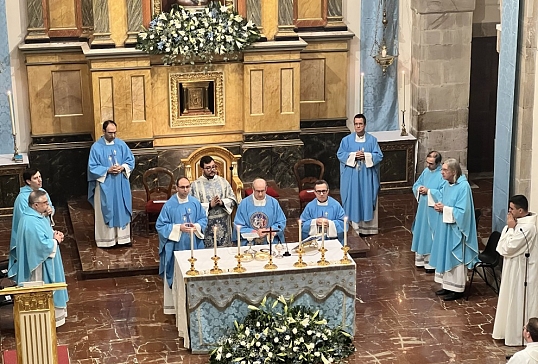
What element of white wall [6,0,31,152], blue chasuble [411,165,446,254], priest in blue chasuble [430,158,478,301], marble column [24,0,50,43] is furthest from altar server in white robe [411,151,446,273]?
white wall [6,0,31,152]

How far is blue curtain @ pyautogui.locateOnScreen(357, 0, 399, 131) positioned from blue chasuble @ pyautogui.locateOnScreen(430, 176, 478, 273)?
452 centimetres

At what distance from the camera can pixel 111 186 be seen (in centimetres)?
1484

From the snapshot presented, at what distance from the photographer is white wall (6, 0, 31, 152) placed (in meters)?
16.1

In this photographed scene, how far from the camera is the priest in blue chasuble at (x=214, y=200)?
44.2 ft

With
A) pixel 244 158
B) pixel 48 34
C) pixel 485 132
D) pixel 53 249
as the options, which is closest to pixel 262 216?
pixel 53 249

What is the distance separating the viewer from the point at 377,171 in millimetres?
15594

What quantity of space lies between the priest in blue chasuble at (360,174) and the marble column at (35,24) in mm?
4672

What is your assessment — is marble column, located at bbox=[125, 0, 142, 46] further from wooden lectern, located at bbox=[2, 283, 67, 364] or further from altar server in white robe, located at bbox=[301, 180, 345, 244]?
wooden lectern, located at bbox=[2, 283, 67, 364]

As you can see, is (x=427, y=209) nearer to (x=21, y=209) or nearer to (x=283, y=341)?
(x=283, y=341)

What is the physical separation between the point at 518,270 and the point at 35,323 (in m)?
5.16

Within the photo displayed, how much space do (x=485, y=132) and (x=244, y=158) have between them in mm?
4374

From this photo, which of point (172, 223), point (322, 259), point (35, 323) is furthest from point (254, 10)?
point (35, 323)

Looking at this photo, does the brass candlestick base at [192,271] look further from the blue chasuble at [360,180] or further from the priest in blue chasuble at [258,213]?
the blue chasuble at [360,180]

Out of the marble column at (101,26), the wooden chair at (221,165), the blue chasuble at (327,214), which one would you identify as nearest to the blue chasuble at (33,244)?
the wooden chair at (221,165)
